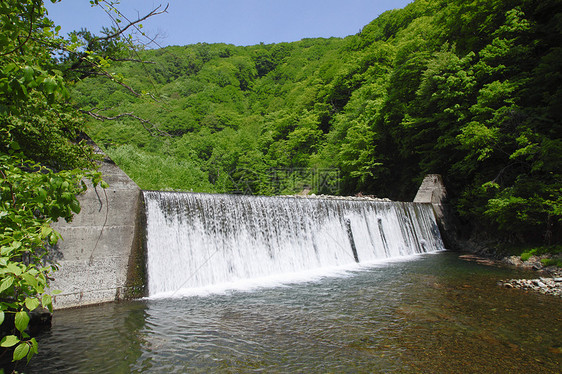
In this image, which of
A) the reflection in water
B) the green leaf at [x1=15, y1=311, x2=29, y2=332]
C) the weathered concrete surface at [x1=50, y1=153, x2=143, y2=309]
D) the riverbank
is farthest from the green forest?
the reflection in water

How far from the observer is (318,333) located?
5.09 metres

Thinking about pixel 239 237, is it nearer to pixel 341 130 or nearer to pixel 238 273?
pixel 238 273

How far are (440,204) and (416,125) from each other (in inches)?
189

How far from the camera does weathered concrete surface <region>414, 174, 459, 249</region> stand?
15.9 meters

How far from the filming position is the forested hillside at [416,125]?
419 inches

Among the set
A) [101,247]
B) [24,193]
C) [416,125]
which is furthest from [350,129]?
[24,193]

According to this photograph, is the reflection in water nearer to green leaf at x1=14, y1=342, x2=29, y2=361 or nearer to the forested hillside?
green leaf at x1=14, y1=342, x2=29, y2=361

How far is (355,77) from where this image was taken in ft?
114

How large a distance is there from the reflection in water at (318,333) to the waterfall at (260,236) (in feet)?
4.48

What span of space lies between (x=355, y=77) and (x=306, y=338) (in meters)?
34.1

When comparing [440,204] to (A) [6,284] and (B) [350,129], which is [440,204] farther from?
(A) [6,284]

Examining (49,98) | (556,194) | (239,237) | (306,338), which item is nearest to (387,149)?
Answer: (556,194)

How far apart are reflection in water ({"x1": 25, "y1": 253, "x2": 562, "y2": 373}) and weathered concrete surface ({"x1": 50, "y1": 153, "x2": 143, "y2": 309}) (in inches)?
17.4

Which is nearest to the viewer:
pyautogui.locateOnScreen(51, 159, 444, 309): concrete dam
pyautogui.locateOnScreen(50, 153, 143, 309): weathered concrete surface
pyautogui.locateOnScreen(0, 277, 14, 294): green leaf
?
pyautogui.locateOnScreen(0, 277, 14, 294): green leaf
